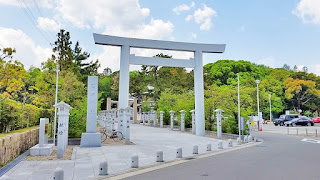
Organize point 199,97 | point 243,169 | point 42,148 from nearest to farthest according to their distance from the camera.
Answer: point 243,169
point 42,148
point 199,97

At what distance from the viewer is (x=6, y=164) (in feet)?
32.9

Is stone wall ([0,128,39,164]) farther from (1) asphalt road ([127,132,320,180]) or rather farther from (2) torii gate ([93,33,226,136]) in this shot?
(2) torii gate ([93,33,226,136])

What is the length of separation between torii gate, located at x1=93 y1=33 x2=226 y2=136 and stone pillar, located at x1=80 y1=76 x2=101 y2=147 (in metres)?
5.10

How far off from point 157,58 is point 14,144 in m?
12.7

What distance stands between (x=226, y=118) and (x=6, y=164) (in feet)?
59.0

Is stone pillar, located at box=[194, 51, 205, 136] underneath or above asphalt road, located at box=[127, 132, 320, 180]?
above

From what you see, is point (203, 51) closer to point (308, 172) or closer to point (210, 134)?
point (210, 134)

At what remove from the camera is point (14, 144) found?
11.5 metres

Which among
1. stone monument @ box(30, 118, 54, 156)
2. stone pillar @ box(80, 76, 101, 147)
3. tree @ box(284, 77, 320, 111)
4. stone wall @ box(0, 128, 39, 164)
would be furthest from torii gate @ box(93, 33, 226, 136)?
tree @ box(284, 77, 320, 111)

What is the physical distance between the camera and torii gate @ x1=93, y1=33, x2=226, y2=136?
66.0ft

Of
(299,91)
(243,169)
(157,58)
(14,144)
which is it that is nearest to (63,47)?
(157,58)

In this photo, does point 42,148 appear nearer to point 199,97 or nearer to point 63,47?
point 199,97

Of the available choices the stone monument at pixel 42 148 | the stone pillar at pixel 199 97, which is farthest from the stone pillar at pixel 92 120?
the stone pillar at pixel 199 97

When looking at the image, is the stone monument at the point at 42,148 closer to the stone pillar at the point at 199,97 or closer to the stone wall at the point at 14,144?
the stone wall at the point at 14,144
